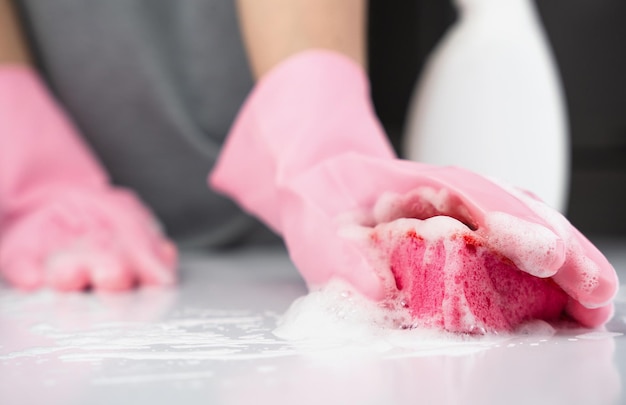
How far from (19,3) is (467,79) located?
64 centimetres

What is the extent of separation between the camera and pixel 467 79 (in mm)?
945

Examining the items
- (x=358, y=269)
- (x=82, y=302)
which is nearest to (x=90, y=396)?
(x=358, y=269)

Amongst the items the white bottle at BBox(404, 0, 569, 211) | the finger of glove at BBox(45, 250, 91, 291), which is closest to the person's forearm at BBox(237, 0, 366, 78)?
the white bottle at BBox(404, 0, 569, 211)

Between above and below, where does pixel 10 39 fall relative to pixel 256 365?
above

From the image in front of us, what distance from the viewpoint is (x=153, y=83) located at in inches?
40.1

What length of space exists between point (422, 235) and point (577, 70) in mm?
891

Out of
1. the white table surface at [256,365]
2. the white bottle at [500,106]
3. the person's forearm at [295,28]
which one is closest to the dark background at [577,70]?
the white bottle at [500,106]

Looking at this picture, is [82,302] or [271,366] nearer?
[271,366]

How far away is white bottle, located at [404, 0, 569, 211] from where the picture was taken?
91 cm

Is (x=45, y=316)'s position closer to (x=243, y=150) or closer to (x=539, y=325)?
(x=243, y=150)

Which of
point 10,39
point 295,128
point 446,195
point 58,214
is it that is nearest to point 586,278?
point 446,195

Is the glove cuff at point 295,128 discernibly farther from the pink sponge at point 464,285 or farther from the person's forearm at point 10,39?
the person's forearm at point 10,39

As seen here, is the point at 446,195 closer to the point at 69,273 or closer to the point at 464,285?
the point at 464,285

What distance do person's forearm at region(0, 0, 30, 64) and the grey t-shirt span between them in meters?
0.02
